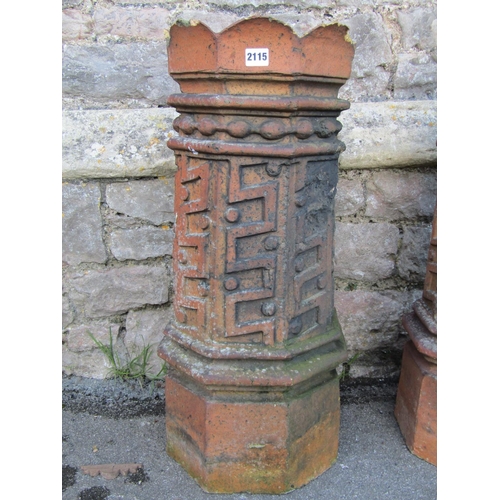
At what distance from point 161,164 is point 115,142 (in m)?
0.22

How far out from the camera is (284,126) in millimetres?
1658

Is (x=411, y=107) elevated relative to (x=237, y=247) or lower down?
elevated

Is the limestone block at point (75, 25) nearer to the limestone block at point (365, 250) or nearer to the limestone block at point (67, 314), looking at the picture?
the limestone block at point (67, 314)

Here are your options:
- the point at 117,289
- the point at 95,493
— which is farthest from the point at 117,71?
the point at 95,493

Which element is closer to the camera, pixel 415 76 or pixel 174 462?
pixel 174 462

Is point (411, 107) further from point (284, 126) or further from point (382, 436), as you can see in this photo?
point (382, 436)

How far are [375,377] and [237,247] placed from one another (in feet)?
4.23

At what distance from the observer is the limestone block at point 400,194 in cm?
246

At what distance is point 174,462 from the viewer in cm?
210

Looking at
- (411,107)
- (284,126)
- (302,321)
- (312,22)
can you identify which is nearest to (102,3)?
(312,22)

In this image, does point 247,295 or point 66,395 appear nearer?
point 247,295

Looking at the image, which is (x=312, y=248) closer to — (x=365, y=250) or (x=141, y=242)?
(x=365, y=250)

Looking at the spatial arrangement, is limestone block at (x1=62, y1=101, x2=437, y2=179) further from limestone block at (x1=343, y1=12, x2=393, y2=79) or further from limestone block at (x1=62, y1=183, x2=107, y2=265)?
limestone block at (x1=343, y1=12, x2=393, y2=79)

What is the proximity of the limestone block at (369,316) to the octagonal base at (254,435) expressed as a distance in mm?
644
